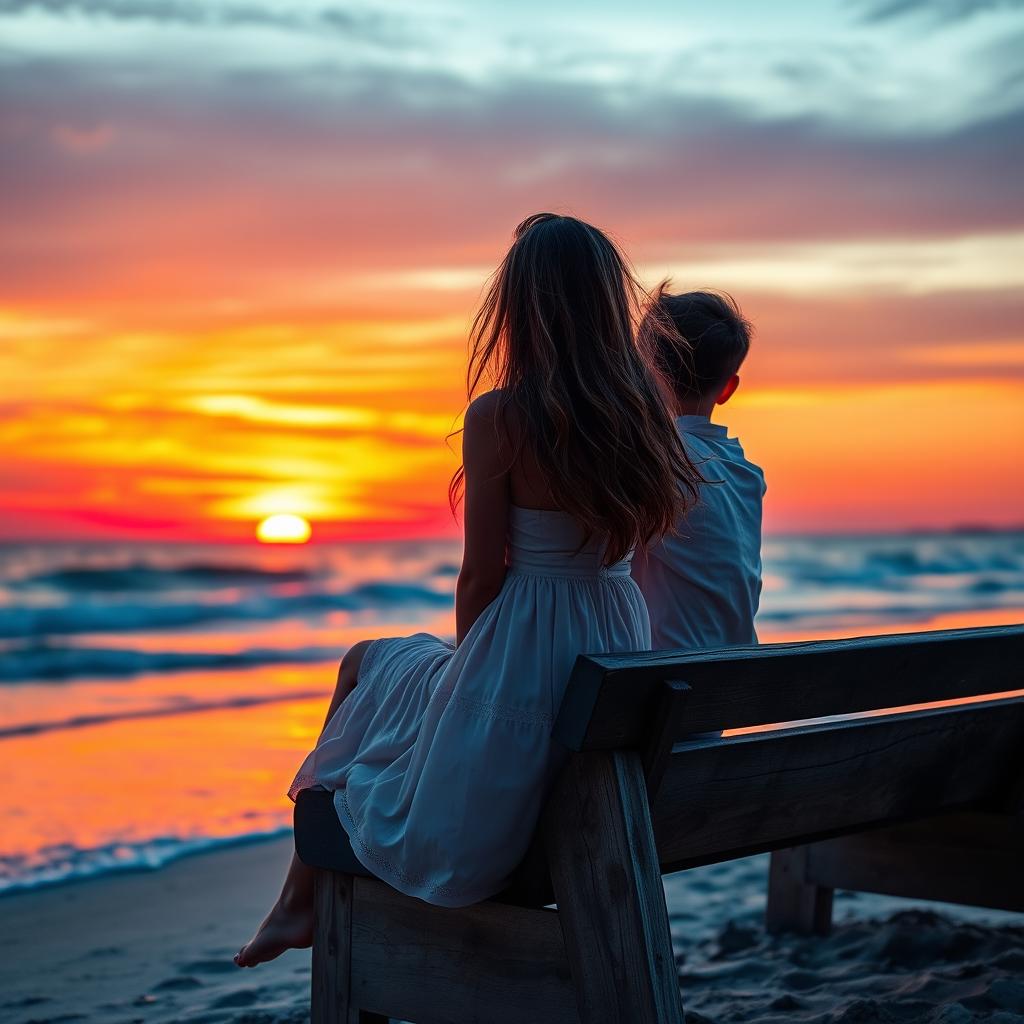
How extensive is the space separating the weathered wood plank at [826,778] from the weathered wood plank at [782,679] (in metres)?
0.11

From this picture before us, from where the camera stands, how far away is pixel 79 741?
777cm

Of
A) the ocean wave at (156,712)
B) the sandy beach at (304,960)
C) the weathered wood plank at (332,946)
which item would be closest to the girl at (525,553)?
the weathered wood plank at (332,946)

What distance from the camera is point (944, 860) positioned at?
12.0 ft

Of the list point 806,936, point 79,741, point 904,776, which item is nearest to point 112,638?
point 79,741

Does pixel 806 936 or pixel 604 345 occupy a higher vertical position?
pixel 604 345

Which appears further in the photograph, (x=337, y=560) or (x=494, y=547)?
(x=337, y=560)

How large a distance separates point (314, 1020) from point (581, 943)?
3.00 ft

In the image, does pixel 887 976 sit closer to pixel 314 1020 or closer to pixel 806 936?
pixel 806 936

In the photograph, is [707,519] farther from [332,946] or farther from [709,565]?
[332,946]

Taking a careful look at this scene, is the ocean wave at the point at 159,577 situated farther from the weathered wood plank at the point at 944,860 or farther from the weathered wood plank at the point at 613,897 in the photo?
the weathered wood plank at the point at 613,897

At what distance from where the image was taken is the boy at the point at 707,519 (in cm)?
289

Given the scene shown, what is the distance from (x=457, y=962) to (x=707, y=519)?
1123 millimetres

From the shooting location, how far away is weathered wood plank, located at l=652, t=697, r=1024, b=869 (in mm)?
2303

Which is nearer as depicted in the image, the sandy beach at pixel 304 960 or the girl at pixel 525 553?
the girl at pixel 525 553
